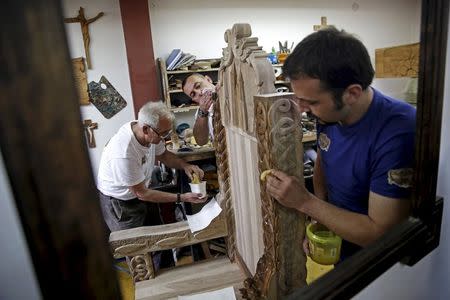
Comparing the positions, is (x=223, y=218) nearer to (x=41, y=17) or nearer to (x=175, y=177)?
(x=41, y=17)

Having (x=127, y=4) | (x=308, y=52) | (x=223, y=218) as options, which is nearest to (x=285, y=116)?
(x=308, y=52)

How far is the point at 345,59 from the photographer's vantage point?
711mm

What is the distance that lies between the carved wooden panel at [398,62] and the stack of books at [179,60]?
2.38m

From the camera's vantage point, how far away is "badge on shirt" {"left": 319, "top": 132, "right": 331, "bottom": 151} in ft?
2.88

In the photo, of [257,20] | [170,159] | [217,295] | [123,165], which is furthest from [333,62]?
[257,20]

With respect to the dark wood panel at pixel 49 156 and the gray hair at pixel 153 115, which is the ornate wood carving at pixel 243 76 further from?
the gray hair at pixel 153 115

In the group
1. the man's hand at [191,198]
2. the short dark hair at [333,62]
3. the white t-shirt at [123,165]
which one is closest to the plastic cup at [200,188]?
the man's hand at [191,198]

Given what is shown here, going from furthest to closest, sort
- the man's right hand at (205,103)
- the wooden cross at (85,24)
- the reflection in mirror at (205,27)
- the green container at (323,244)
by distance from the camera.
A: the reflection in mirror at (205,27) → the wooden cross at (85,24) → the man's right hand at (205,103) → the green container at (323,244)

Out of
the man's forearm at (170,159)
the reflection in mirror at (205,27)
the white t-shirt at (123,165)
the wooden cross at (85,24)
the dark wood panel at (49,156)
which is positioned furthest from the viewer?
the reflection in mirror at (205,27)

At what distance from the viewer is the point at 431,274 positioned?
62cm

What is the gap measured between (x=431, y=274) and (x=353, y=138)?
13.6 inches

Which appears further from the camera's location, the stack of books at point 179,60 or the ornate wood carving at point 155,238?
the stack of books at point 179,60

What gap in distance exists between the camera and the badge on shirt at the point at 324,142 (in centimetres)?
88

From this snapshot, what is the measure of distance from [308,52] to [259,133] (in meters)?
0.26
